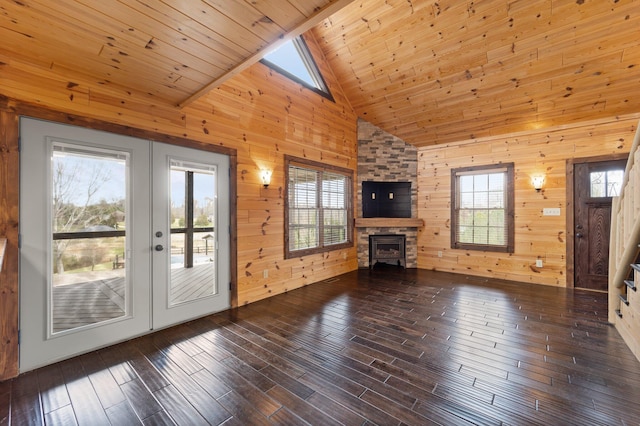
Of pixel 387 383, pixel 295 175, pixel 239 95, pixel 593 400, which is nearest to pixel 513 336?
pixel 593 400

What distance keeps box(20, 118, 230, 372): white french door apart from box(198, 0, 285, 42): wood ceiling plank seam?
1718 mm

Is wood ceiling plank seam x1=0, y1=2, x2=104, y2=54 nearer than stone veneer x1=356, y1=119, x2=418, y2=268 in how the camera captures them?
Yes

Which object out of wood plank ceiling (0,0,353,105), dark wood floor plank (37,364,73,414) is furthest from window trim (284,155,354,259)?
dark wood floor plank (37,364,73,414)

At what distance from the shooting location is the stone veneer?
6.17 metres

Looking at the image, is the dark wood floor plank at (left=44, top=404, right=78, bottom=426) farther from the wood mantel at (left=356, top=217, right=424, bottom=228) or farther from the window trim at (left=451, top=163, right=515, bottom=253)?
the window trim at (left=451, top=163, right=515, bottom=253)

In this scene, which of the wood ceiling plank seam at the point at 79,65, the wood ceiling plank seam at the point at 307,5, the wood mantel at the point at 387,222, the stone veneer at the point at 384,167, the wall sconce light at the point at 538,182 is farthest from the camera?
the stone veneer at the point at 384,167

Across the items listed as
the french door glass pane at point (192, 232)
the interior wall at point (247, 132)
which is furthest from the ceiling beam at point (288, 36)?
the french door glass pane at point (192, 232)

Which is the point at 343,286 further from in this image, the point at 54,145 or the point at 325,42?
the point at 325,42

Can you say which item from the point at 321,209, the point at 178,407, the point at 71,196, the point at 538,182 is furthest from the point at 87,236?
the point at 538,182

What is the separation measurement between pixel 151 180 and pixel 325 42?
391 centimetres

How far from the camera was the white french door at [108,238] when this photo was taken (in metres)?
2.30

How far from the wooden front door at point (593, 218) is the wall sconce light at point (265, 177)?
16.8 feet

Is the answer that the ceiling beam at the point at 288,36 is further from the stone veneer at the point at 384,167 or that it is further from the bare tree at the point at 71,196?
the stone veneer at the point at 384,167

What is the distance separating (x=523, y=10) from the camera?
132 inches
